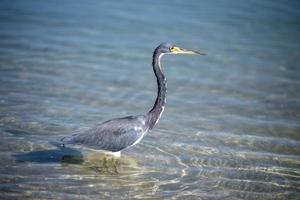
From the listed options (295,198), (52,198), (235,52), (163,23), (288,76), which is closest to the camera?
(52,198)

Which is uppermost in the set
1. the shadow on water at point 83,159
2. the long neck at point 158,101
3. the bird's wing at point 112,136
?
the long neck at point 158,101

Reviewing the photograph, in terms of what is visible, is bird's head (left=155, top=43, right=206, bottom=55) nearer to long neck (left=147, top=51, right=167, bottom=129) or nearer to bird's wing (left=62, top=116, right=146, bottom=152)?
long neck (left=147, top=51, right=167, bottom=129)

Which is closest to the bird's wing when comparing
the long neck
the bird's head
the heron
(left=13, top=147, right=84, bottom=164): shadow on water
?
the heron

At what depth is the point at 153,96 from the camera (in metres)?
11.5

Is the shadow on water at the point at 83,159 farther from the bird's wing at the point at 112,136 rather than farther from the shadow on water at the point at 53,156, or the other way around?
the bird's wing at the point at 112,136

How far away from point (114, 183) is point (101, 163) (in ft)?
2.67

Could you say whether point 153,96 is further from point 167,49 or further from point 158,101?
point 158,101

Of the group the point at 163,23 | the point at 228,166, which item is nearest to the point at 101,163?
the point at 228,166

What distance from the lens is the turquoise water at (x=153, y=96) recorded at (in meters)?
7.61

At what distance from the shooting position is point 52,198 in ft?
22.3

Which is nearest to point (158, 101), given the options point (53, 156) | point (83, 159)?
point (83, 159)

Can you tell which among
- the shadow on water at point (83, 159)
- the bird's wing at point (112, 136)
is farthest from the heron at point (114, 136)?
the shadow on water at point (83, 159)

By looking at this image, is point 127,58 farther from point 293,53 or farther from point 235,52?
point 293,53

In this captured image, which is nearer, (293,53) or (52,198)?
(52,198)
